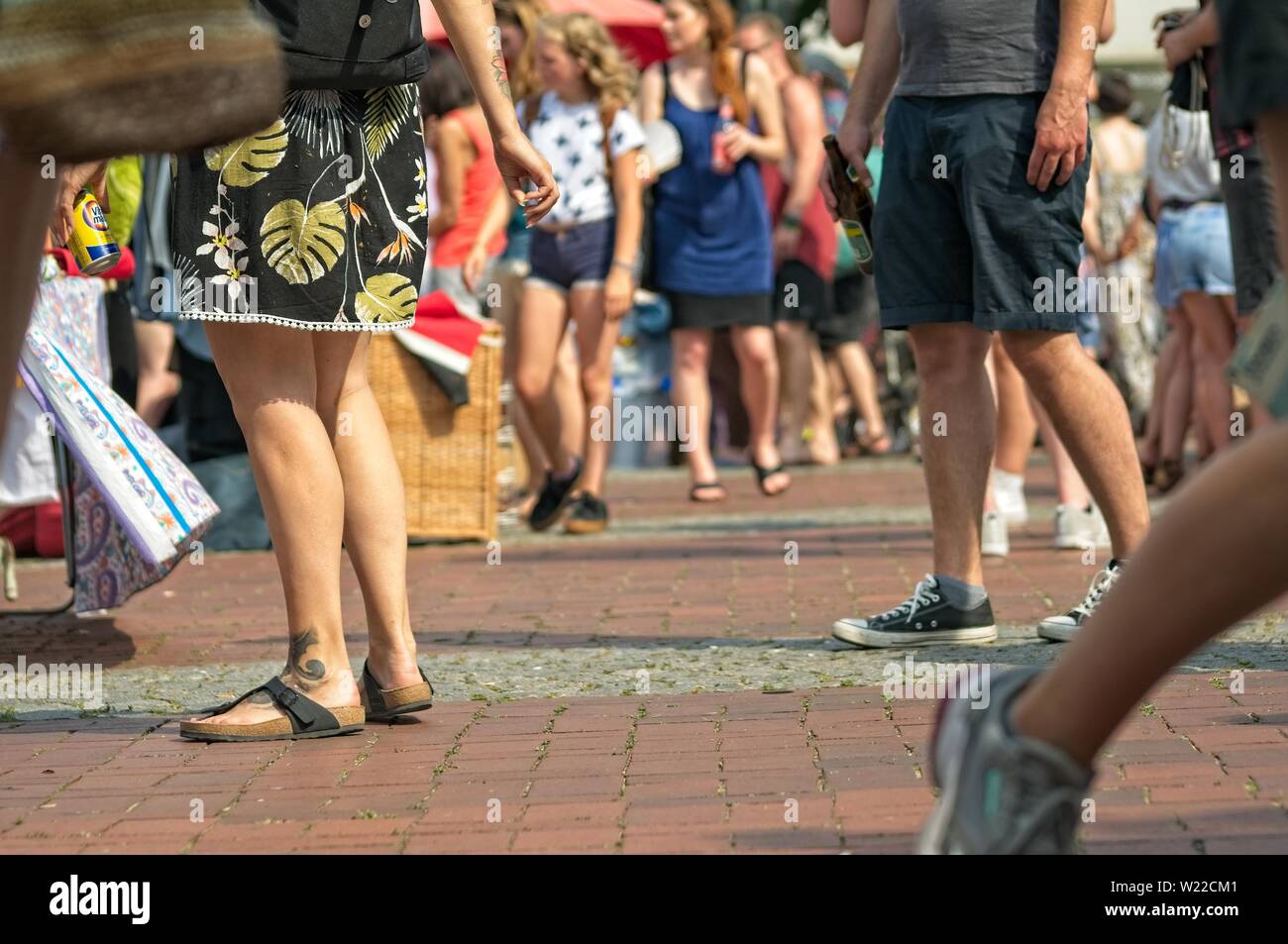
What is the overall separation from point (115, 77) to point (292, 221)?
160 cm

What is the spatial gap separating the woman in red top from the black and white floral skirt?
5.46 metres

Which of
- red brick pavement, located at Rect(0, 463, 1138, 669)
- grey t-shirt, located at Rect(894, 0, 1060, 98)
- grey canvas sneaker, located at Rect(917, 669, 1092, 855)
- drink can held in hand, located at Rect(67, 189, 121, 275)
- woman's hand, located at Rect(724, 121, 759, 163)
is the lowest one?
red brick pavement, located at Rect(0, 463, 1138, 669)

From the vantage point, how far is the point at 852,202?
5.52 metres

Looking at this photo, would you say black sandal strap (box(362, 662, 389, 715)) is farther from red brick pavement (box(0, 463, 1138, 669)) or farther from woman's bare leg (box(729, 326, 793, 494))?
woman's bare leg (box(729, 326, 793, 494))

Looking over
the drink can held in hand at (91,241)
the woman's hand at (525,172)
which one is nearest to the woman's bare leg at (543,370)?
the drink can held in hand at (91,241)

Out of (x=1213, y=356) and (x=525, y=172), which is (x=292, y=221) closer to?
(x=525, y=172)

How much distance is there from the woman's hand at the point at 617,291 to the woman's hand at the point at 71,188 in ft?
15.7

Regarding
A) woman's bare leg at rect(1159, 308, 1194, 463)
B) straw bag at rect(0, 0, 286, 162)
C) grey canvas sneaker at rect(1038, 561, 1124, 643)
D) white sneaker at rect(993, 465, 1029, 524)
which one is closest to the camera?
straw bag at rect(0, 0, 286, 162)

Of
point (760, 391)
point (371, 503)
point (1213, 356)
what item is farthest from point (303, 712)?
point (760, 391)

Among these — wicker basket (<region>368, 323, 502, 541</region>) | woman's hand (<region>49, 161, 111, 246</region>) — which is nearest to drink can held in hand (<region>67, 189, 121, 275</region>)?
woman's hand (<region>49, 161, 111, 246</region>)

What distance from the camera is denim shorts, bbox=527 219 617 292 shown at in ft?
30.3
